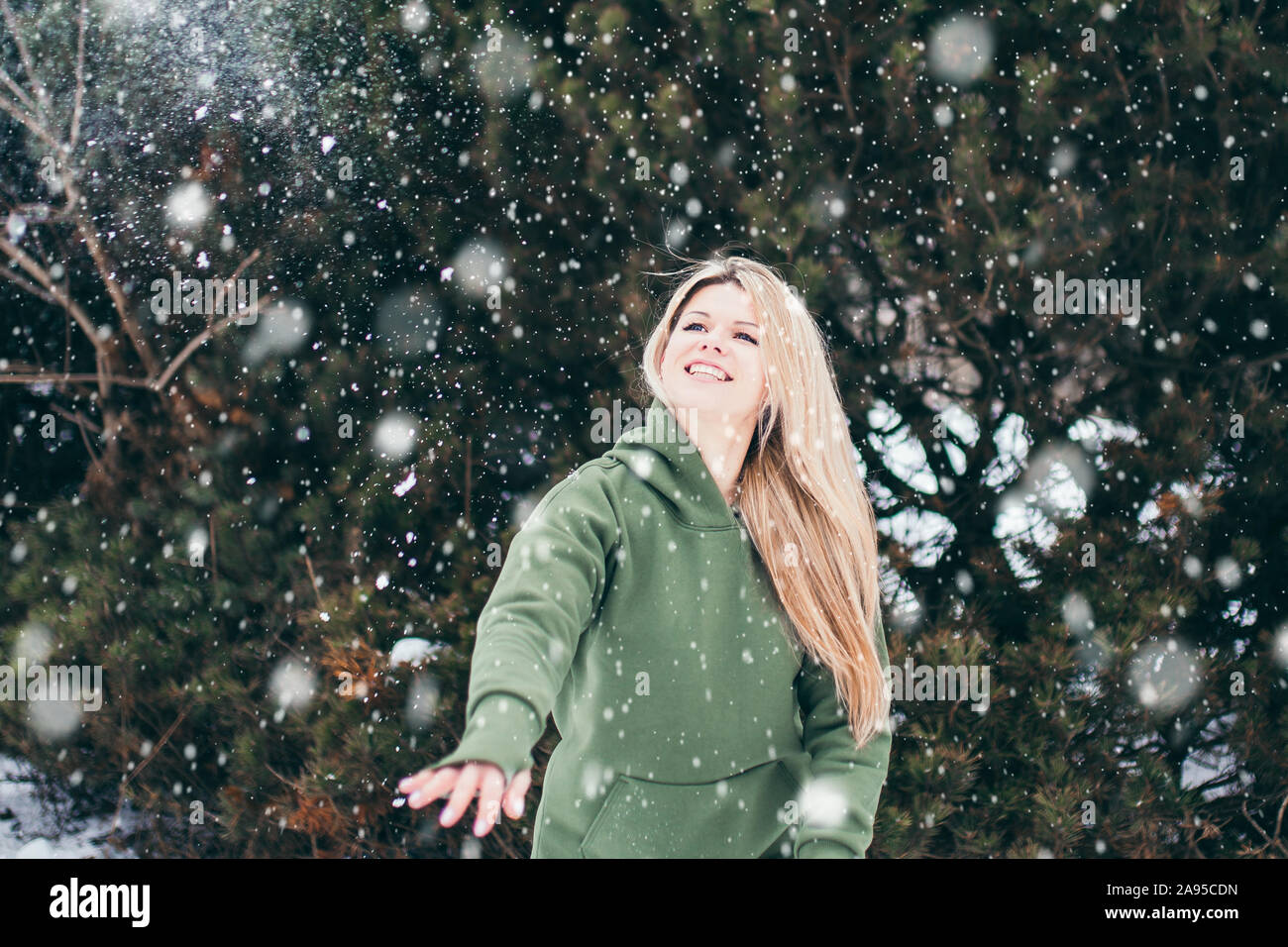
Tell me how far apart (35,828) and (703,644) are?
3084mm

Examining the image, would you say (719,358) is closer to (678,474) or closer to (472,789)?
(678,474)

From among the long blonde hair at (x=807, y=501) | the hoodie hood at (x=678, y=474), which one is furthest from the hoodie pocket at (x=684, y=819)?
the hoodie hood at (x=678, y=474)

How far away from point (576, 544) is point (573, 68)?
6.62ft

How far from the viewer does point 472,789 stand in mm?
1388

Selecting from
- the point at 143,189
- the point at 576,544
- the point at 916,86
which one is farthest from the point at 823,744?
the point at 143,189

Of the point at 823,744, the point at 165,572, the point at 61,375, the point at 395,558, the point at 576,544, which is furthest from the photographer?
the point at 61,375

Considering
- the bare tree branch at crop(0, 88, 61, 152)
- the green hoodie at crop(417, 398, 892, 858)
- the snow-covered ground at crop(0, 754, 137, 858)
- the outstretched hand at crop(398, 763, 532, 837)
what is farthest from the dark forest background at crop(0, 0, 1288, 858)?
the outstretched hand at crop(398, 763, 532, 837)

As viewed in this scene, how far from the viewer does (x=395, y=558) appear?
130 inches

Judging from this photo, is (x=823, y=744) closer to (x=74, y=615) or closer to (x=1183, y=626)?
(x=1183, y=626)

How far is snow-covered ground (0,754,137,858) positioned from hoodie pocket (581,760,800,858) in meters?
2.51

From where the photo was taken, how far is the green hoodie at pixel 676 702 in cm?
192

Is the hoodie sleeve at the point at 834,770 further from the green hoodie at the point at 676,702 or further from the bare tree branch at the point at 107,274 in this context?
the bare tree branch at the point at 107,274

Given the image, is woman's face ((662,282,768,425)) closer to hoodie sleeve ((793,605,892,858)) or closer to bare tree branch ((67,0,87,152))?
hoodie sleeve ((793,605,892,858))

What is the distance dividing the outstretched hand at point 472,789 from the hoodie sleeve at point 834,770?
666mm
